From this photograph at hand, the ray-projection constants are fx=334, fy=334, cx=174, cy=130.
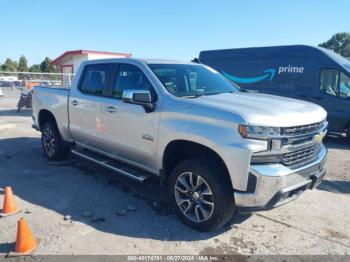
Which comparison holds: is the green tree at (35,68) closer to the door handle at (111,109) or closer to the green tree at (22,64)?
the green tree at (22,64)

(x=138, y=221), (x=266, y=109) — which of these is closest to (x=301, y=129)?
(x=266, y=109)

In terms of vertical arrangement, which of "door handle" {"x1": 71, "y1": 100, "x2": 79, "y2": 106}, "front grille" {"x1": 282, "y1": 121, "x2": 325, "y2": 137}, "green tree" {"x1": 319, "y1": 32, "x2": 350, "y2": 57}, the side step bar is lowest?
the side step bar

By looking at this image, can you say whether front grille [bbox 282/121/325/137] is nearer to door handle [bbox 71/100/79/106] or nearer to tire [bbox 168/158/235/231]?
tire [bbox 168/158/235/231]

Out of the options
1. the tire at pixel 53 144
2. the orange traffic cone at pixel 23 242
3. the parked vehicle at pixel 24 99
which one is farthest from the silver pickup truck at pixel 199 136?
the parked vehicle at pixel 24 99

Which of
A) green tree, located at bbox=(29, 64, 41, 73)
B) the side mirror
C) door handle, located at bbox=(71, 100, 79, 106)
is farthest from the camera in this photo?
green tree, located at bbox=(29, 64, 41, 73)

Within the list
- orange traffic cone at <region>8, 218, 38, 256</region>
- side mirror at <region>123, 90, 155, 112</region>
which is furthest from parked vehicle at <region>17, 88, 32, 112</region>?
orange traffic cone at <region>8, 218, 38, 256</region>

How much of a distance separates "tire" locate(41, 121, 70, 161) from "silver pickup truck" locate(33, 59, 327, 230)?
39.1 inches

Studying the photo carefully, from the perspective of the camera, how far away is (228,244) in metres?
3.76

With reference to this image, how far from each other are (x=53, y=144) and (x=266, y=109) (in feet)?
15.1

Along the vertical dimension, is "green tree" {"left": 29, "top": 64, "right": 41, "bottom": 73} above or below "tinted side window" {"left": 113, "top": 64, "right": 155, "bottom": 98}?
below

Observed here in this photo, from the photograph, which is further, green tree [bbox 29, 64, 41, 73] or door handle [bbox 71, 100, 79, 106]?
green tree [bbox 29, 64, 41, 73]

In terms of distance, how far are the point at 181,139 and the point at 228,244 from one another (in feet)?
4.29

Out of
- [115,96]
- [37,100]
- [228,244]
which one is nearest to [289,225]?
[228,244]

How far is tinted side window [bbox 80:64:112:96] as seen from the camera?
17.5ft
